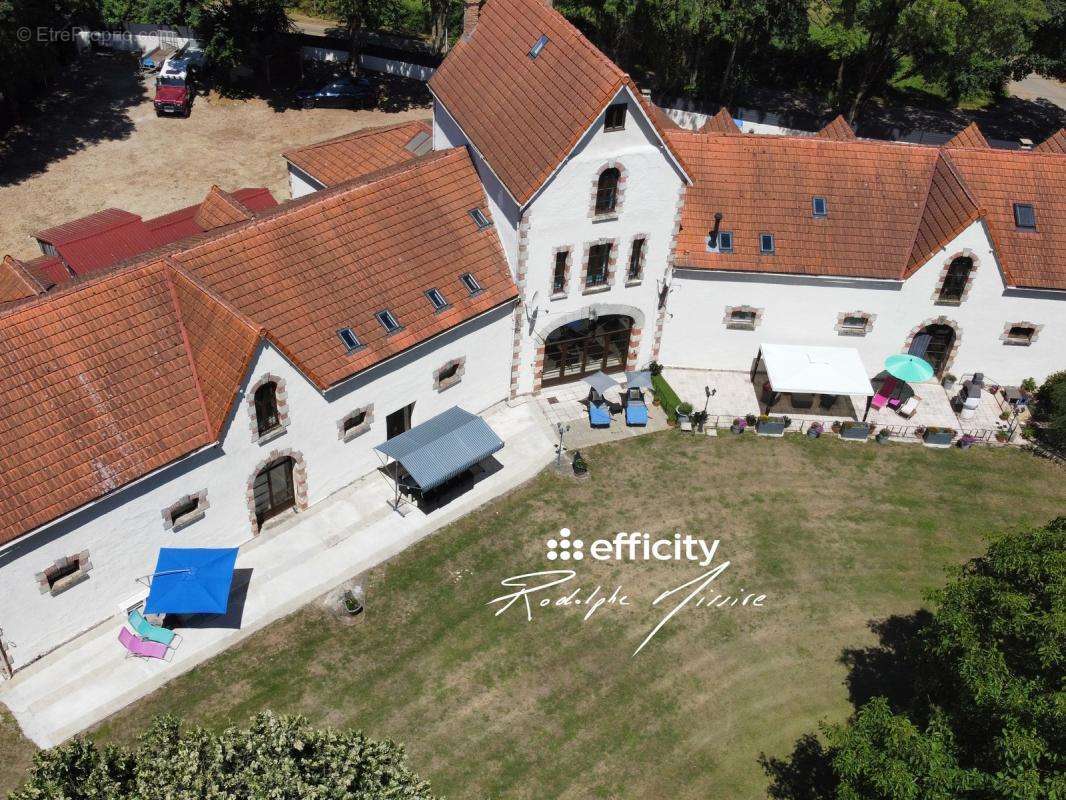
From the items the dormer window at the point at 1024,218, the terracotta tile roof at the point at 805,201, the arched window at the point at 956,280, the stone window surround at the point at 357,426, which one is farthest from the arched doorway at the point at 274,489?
the dormer window at the point at 1024,218

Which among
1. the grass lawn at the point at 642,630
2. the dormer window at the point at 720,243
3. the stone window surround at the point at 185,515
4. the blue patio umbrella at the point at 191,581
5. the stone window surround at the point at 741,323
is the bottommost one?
the grass lawn at the point at 642,630

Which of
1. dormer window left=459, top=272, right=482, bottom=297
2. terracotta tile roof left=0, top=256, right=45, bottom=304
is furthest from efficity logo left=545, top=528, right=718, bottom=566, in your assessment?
terracotta tile roof left=0, top=256, right=45, bottom=304

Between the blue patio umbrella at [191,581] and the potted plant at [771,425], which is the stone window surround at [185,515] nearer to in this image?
the blue patio umbrella at [191,581]

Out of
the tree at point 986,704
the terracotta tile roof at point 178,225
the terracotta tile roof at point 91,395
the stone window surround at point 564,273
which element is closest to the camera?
the tree at point 986,704

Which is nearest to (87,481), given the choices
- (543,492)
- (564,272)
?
(543,492)

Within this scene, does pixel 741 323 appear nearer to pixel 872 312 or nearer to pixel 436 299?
pixel 872 312

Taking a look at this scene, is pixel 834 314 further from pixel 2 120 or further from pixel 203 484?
pixel 2 120

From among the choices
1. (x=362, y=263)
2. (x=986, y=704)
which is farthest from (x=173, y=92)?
(x=986, y=704)
